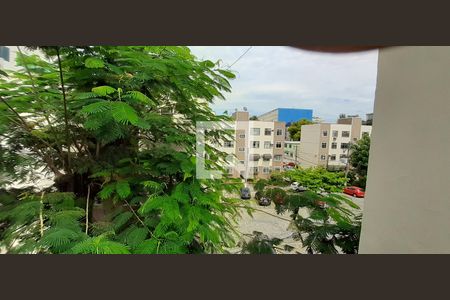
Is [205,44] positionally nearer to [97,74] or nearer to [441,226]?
[97,74]

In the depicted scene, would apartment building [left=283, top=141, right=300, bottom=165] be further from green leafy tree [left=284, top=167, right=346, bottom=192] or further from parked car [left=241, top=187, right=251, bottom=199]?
parked car [left=241, top=187, right=251, bottom=199]

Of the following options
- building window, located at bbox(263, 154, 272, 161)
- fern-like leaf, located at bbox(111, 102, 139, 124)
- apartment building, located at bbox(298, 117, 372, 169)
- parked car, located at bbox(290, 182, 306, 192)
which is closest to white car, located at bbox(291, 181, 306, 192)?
parked car, located at bbox(290, 182, 306, 192)

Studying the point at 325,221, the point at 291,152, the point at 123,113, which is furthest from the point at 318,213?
the point at 123,113

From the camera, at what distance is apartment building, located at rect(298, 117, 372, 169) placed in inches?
43.5

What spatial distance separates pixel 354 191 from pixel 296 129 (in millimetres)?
550

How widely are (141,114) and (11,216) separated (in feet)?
2.74

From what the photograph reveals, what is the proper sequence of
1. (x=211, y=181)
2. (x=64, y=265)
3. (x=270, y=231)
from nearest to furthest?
(x=64, y=265), (x=211, y=181), (x=270, y=231)

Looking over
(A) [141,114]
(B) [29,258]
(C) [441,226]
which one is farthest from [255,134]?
(B) [29,258]

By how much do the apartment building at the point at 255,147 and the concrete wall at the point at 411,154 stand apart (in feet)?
1.77

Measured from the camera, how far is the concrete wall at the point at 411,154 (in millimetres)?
886

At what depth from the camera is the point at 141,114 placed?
951 mm

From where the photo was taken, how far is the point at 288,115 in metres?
1.09

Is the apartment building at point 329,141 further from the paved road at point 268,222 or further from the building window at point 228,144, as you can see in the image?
the building window at point 228,144

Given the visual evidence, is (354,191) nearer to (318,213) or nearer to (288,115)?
(318,213)
